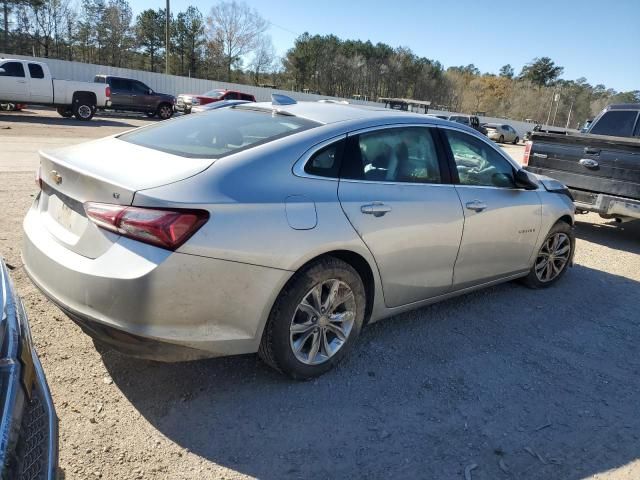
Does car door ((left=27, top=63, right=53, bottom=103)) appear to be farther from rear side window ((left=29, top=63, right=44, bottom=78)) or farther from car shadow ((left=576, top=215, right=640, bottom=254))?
car shadow ((left=576, top=215, right=640, bottom=254))

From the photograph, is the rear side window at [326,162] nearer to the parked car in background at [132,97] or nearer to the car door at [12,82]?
the car door at [12,82]

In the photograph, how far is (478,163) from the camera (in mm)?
4156

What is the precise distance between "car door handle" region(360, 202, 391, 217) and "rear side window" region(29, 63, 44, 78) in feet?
67.0

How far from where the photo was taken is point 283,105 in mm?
3723

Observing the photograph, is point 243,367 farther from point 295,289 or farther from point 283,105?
point 283,105

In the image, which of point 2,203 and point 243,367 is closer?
point 243,367

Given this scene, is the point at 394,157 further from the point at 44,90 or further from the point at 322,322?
the point at 44,90

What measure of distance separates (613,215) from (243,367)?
5984mm

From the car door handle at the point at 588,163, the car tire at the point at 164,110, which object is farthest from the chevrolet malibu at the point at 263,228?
the car tire at the point at 164,110

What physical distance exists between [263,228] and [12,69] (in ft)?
67.9

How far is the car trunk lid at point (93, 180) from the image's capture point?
8.30 ft

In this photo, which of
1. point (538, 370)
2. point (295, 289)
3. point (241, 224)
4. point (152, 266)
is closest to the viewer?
point (152, 266)

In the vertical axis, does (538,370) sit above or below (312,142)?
below

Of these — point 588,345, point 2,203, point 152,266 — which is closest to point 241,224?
point 152,266
